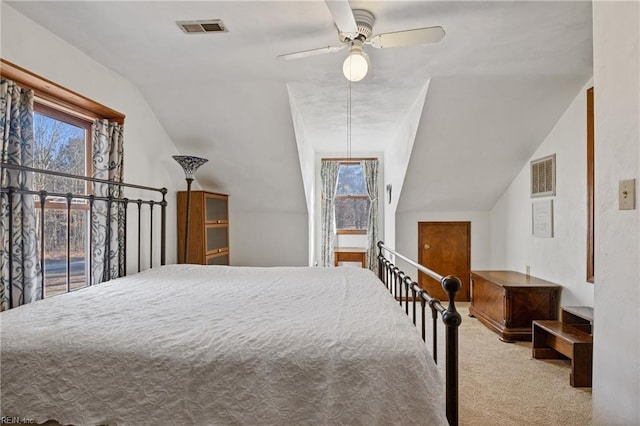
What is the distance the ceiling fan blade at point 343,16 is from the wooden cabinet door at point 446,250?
3.42 meters

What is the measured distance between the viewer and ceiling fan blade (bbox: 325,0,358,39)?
1.63m

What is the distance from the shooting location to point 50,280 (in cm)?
238

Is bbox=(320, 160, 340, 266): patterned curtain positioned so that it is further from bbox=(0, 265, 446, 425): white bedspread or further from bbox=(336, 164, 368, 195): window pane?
bbox=(0, 265, 446, 425): white bedspread

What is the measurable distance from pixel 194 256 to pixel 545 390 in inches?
128

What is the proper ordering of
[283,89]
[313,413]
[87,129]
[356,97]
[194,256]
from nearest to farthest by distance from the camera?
[313,413] < [87,129] < [283,89] < [356,97] < [194,256]

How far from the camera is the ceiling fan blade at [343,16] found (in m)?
1.63

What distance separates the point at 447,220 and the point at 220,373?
14.0ft

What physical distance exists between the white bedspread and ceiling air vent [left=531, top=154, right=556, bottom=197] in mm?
2917

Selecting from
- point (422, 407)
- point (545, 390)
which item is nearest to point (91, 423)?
point (422, 407)

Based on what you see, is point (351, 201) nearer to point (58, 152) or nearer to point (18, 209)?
point (58, 152)

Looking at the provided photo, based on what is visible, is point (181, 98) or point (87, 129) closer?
point (87, 129)

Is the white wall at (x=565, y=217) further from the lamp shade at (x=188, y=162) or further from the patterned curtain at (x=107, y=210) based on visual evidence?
the patterned curtain at (x=107, y=210)

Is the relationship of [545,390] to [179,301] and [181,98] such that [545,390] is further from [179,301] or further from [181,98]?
[181,98]

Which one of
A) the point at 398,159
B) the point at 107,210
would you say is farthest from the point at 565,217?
the point at 107,210
